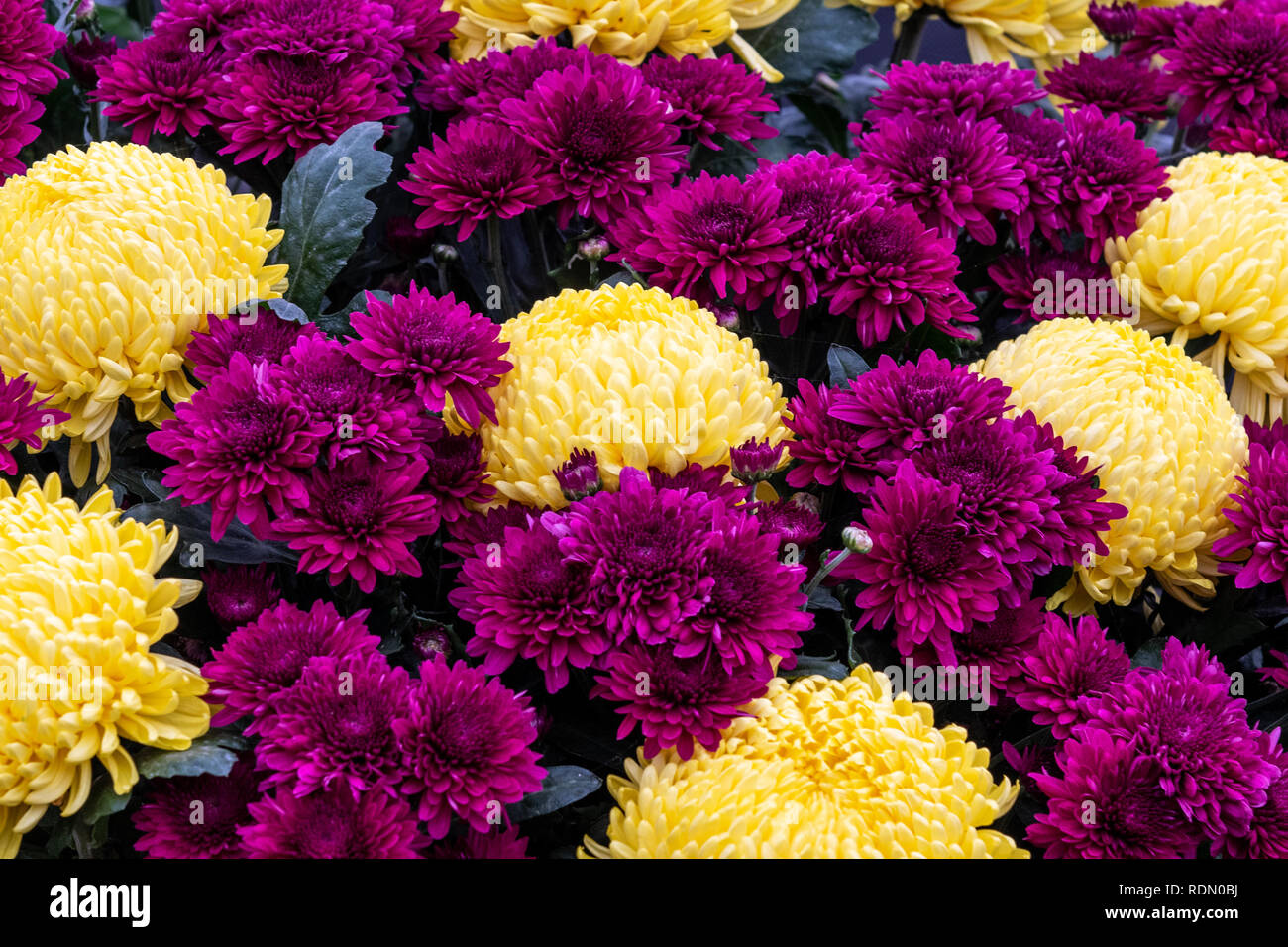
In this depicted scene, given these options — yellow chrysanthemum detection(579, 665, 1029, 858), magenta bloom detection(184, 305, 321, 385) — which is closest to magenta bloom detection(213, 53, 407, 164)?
magenta bloom detection(184, 305, 321, 385)

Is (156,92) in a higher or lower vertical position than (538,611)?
higher

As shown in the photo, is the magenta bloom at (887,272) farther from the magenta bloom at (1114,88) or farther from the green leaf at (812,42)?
the green leaf at (812,42)

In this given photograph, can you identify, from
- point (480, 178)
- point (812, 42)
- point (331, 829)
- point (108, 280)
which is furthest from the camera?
point (812, 42)

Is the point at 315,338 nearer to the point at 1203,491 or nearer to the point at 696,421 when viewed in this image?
the point at 696,421

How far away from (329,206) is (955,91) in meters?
0.64

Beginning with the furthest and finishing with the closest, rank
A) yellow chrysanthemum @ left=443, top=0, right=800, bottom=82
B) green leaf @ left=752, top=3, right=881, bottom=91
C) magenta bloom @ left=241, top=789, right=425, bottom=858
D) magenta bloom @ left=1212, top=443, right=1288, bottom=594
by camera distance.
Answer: green leaf @ left=752, top=3, right=881, bottom=91
yellow chrysanthemum @ left=443, top=0, right=800, bottom=82
magenta bloom @ left=1212, top=443, right=1288, bottom=594
magenta bloom @ left=241, top=789, right=425, bottom=858

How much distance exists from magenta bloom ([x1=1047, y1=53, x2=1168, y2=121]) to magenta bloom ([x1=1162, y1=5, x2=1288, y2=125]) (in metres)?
0.02

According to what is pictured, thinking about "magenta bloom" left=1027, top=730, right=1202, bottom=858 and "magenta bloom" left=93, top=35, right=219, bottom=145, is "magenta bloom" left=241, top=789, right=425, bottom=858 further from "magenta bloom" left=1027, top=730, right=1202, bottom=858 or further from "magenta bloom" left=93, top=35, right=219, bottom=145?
"magenta bloom" left=93, top=35, right=219, bottom=145

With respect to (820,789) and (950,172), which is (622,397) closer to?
(820,789)

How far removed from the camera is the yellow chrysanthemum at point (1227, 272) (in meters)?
1.18

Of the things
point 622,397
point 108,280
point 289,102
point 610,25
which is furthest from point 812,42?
point 108,280

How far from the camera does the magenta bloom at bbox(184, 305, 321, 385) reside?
3.32 ft

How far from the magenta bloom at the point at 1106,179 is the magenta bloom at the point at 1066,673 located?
0.47 metres

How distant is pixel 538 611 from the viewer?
0.87m
